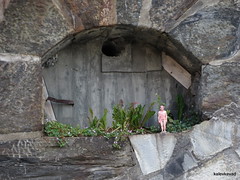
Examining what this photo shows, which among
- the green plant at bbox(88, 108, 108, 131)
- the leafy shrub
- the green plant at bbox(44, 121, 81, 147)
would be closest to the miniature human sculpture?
the leafy shrub

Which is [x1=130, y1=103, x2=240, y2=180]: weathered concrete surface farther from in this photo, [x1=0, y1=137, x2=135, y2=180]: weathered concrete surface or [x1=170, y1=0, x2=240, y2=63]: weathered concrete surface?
[x1=170, y1=0, x2=240, y2=63]: weathered concrete surface

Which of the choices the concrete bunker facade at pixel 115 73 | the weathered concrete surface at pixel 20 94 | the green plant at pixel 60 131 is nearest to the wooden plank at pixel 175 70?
the concrete bunker facade at pixel 115 73

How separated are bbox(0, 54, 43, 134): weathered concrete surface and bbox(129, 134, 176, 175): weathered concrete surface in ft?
2.56

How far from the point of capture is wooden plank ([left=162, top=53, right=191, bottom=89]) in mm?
4152

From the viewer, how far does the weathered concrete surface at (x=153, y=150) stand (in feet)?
11.9

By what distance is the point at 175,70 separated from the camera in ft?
13.7

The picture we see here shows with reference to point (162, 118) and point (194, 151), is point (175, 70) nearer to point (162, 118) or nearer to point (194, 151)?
point (162, 118)

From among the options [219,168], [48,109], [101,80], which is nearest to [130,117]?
[101,80]

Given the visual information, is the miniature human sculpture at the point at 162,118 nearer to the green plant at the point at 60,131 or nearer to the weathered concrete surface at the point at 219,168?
the weathered concrete surface at the point at 219,168

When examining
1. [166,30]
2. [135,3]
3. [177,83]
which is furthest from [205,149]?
[135,3]

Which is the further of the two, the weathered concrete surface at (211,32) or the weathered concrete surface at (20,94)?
the weathered concrete surface at (211,32)

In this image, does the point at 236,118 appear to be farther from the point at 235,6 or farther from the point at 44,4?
the point at 44,4

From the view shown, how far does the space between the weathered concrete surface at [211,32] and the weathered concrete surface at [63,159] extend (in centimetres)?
99

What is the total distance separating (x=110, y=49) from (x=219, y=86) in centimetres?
108
